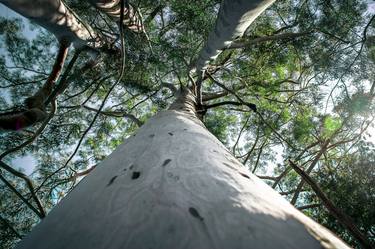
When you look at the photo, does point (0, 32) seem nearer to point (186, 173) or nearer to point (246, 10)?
point (246, 10)

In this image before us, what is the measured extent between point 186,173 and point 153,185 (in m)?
0.10

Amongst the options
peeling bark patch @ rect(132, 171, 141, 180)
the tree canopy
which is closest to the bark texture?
the tree canopy

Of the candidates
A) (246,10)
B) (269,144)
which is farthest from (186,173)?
(269,144)

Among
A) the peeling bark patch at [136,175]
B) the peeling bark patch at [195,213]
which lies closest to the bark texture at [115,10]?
the peeling bark patch at [136,175]

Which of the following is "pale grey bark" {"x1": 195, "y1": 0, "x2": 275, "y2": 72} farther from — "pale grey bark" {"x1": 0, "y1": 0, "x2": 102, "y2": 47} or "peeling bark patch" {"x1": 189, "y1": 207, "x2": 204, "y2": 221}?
"pale grey bark" {"x1": 0, "y1": 0, "x2": 102, "y2": 47}

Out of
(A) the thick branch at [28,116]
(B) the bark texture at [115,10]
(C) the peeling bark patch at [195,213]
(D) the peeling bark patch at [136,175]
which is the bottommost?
(C) the peeling bark patch at [195,213]

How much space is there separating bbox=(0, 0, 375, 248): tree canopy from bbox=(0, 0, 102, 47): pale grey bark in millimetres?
123

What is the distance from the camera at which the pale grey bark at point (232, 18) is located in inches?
54.9

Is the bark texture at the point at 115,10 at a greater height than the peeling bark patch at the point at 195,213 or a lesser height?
greater

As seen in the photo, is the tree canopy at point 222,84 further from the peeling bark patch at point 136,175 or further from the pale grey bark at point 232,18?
the peeling bark patch at point 136,175

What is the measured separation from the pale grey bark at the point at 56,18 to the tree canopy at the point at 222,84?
12 cm

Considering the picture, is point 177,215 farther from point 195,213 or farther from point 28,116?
point 28,116

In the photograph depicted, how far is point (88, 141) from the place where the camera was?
5.69m

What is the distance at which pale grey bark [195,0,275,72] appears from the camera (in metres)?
1.39
